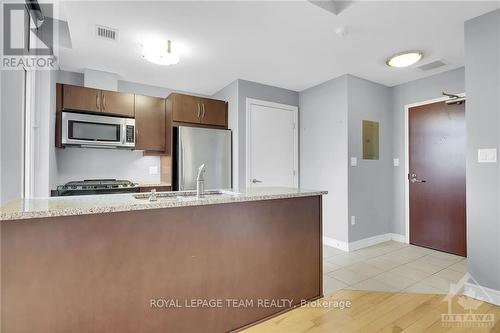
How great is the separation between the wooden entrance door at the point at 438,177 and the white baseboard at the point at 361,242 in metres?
0.24

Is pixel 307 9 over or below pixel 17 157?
over

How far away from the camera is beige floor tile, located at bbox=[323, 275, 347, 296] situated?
237cm

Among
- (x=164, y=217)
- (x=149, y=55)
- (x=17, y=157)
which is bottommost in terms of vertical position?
(x=164, y=217)

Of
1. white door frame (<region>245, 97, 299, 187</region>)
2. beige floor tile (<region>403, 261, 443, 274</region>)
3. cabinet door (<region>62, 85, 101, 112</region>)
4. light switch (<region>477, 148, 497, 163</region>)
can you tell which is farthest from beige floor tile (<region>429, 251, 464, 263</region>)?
cabinet door (<region>62, 85, 101, 112</region>)

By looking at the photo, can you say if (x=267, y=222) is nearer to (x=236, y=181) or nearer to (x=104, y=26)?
(x=236, y=181)

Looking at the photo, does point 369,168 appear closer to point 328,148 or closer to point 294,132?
point 328,148

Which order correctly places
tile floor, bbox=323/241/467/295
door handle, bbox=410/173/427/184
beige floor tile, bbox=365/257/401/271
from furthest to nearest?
door handle, bbox=410/173/427/184 < beige floor tile, bbox=365/257/401/271 < tile floor, bbox=323/241/467/295

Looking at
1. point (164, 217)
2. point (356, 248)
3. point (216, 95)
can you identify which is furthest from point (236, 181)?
point (164, 217)

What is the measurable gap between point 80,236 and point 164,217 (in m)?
0.42

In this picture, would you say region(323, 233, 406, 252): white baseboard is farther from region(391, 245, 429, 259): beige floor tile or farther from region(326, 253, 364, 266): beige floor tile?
region(391, 245, 429, 259): beige floor tile

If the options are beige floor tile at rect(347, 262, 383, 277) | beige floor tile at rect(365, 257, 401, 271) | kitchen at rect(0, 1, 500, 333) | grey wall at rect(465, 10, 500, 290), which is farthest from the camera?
beige floor tile at rect(365, 257, 401, 271)

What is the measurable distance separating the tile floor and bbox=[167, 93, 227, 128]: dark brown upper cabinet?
98.4 inches

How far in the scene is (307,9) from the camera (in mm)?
2107

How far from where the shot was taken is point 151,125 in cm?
377
